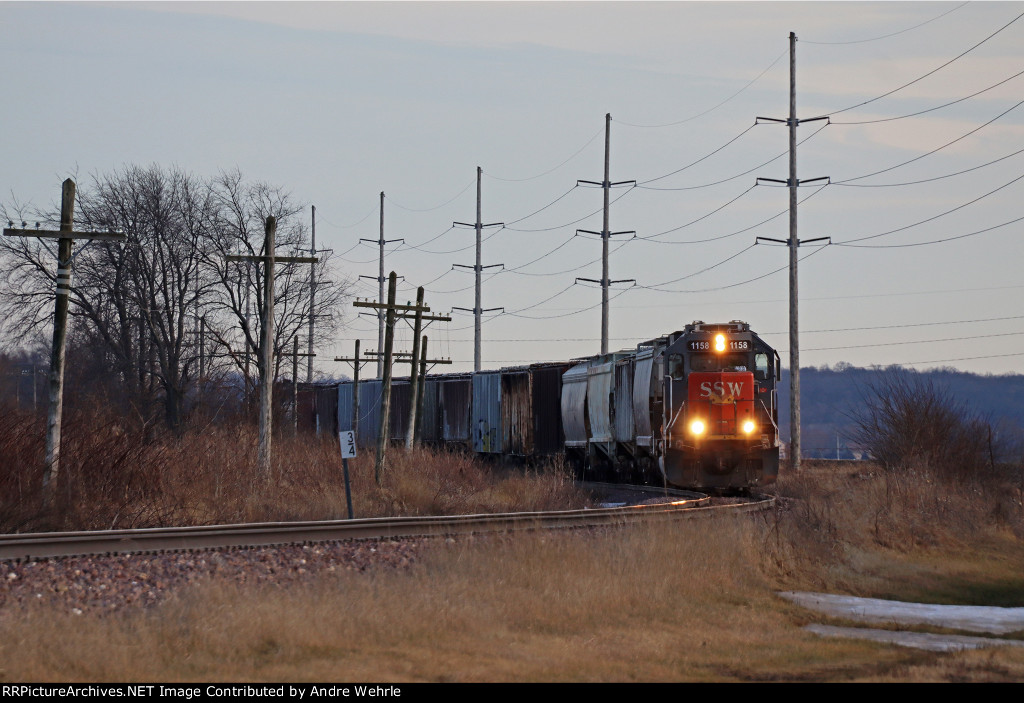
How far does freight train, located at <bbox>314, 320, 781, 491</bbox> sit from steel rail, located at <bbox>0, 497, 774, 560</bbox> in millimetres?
5025

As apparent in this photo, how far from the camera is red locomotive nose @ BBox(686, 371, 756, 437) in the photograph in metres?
24.0

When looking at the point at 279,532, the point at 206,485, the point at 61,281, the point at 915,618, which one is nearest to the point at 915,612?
the point at 915,618

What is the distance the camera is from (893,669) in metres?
9.23

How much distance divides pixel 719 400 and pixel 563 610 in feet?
44.4

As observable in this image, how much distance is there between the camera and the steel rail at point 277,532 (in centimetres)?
1297

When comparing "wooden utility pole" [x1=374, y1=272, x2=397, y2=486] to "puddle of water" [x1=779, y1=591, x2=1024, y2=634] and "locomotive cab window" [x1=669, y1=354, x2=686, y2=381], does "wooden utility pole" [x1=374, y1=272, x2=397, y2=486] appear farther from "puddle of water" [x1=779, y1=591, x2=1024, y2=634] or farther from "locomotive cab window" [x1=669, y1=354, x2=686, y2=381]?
"puddle of water" [x1=779, y1=591, x2=1024, y2=634]

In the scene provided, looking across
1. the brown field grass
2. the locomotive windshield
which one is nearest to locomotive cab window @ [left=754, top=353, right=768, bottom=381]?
the locomotive windshield

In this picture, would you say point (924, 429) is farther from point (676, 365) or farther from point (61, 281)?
point (61, 281)

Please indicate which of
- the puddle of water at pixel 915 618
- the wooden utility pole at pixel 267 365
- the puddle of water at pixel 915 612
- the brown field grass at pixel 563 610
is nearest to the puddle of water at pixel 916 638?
the puddle of water at pixel 915 618

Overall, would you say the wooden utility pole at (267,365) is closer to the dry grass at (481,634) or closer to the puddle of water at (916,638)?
the dry grass at (481,634)

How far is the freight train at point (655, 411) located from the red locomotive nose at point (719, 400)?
0.02 m

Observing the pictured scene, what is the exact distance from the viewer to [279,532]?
1533cm
